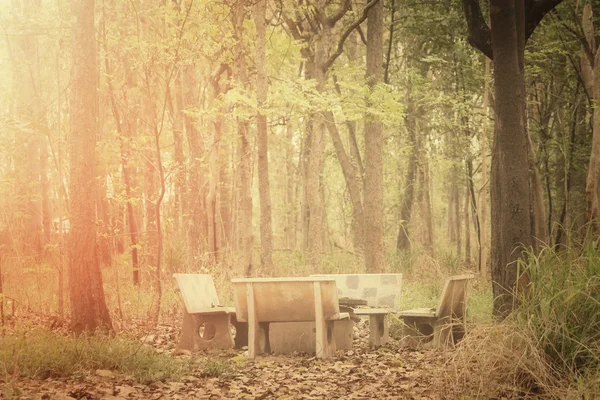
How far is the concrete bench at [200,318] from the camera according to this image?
9250 mm

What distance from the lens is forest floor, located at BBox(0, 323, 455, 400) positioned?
5.91 metres

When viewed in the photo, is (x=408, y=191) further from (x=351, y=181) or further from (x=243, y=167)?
(x=243, y=167)

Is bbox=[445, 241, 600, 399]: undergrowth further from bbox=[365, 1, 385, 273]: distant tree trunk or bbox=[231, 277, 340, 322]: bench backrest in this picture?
bbox=[365, 1, 385, 273]: distant tree trunk

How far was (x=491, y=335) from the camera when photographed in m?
5.77

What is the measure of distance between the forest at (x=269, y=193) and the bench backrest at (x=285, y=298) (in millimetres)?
561

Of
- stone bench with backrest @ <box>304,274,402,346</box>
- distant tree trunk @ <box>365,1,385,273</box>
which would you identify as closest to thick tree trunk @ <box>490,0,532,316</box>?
stone bench with backrest @ <box>304,274,402,346</box>

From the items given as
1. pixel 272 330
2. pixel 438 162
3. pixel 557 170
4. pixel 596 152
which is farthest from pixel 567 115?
pixel 272 330

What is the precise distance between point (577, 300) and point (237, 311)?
4.85 m

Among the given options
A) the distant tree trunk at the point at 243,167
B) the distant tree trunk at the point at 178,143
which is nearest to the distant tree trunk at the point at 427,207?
the distant tree trunk at the point at 178,143

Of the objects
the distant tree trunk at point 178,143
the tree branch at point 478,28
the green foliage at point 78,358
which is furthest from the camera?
the distant tree trunk at point 178,143

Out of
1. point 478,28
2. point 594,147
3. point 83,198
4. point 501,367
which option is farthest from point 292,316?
point 594,147

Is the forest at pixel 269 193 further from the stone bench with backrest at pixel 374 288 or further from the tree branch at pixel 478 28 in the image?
the stone bench with backrest at pixel 374 288

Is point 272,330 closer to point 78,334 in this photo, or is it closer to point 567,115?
point 78,334

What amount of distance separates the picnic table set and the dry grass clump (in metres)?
2.74
